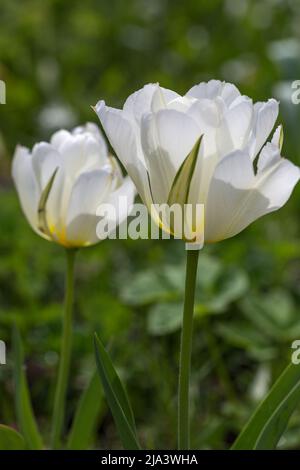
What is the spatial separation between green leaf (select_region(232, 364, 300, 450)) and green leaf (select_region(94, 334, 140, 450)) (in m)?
0.14

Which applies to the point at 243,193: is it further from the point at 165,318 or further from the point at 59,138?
the point at 165,318

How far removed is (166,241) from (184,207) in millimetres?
1239

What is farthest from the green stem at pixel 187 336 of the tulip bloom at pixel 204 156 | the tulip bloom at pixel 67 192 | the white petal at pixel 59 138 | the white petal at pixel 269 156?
the white petal at pixel 59 138

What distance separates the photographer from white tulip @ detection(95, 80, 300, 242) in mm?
862

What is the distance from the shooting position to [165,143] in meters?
0.87

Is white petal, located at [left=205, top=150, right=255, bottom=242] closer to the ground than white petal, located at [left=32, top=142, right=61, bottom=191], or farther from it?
closer to the ground

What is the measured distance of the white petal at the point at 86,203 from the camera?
1095 millimetres

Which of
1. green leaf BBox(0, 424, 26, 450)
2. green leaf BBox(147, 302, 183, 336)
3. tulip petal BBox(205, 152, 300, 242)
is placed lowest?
green leaf BBox(0, 424, 26, 450)

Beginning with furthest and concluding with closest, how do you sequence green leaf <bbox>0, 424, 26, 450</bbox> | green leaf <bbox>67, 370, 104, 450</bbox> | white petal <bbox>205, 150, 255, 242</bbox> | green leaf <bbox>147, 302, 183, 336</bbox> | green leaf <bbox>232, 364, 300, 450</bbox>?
green leaf <bbox>147, 302, 183, 336</bbox>, green leaf <bbox>67, 370, 104, 450</bbox>, green leaf <bbox>0, 424, 26, 450</bbox>, green leaf <bbox>232, 364, 300, 450</bbox>, white petal <bbox>205, 150, 255, 242</bbox>

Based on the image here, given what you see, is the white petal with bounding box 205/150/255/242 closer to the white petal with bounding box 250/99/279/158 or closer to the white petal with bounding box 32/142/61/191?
the white petal with bounding box 250/99/279/158

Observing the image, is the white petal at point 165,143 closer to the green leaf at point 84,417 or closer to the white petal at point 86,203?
the white petal at point 86,203

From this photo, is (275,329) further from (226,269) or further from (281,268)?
(281,268)

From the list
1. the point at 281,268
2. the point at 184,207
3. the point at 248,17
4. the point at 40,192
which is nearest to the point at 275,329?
the point at 281,268

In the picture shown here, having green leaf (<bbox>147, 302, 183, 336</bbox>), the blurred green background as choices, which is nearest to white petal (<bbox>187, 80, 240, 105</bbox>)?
the blurred green background
